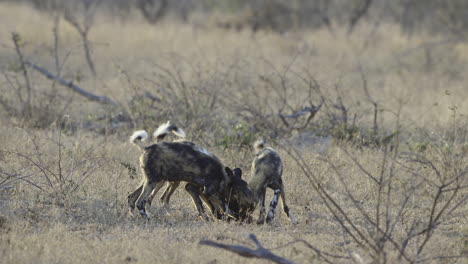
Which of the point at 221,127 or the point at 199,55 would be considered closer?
the point at 221,127

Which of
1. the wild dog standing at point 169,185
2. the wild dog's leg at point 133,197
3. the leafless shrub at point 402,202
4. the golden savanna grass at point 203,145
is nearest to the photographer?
the golden savanna grass at point 203,145

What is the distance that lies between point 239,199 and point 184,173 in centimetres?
52

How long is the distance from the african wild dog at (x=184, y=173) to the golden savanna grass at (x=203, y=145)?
200mm

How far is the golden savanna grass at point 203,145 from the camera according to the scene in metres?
4.76

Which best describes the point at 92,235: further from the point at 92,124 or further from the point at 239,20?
the point at 239,20

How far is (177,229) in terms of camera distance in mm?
5293

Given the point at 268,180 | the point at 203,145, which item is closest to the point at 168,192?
the point at 268,180

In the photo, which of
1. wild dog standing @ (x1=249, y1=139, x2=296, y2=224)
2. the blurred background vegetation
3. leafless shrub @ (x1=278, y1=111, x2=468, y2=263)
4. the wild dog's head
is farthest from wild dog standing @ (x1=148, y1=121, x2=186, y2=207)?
the blurred background vegetation

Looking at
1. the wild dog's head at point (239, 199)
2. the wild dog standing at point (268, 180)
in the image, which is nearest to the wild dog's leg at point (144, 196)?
the wild dog's head at point (239, 199)

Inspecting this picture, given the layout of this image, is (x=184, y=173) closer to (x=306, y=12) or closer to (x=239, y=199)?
(x=239, y=199)

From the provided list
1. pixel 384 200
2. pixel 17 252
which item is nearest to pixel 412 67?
pixel 384 200

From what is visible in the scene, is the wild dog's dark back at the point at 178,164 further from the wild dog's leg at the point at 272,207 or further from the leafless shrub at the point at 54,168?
the leafless shrub at the point at 54,168

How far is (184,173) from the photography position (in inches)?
221

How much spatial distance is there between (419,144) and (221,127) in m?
2.21
